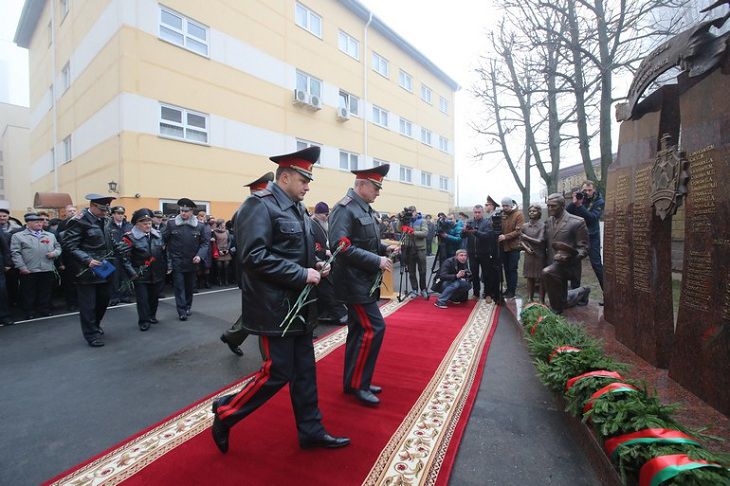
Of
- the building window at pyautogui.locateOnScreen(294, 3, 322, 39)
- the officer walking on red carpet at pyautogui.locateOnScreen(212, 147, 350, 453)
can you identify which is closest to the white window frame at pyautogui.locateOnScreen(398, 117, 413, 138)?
the building window at pyautogui.locateOnScreen(294, 3, 322, 39)

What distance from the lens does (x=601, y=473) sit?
2.36 m

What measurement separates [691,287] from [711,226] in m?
0.55

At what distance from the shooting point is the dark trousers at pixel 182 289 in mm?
6531

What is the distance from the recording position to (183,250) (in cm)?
646

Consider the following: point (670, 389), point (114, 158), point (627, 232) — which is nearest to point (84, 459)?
point (670, 389)

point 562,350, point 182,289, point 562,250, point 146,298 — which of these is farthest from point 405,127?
point 562,350

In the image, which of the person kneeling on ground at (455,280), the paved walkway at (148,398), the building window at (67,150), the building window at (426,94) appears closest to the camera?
the paved walkway at (148,398)

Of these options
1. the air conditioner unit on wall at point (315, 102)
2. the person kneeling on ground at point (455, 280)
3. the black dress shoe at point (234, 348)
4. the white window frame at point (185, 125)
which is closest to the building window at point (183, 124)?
the white window frame at point (185, 125)

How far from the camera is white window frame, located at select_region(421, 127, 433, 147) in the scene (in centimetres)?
2557

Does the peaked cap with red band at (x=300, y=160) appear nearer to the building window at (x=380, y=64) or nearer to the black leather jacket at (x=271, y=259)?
the black leather jacket at (x=271, y=259)

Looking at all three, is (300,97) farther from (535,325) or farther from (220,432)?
(220,432)

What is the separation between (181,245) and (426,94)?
23514mm

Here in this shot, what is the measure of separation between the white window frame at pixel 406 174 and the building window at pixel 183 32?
13.1 metres

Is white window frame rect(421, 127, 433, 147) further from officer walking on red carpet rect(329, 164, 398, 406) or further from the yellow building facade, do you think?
officer walking on red carpet rect(329, 164, 398, 406)
